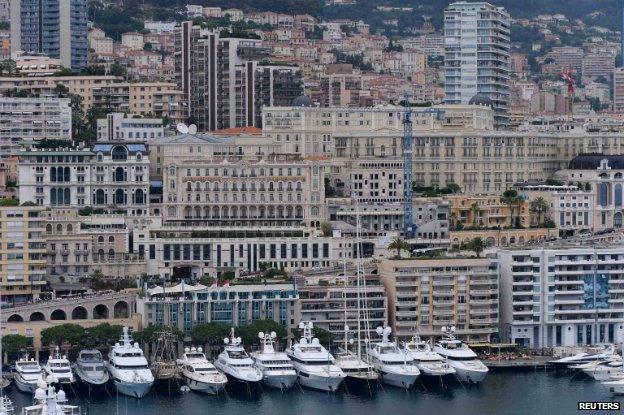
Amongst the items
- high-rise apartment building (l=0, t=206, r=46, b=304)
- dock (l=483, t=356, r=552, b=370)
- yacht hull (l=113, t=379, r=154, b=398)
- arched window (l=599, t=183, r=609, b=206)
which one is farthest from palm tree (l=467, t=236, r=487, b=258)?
yacht hull (l=113, t=379, r=154, b=398)

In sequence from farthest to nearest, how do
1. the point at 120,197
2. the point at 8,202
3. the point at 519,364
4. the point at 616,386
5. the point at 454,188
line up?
the point at 454,188 < the point at 120,197 < the point at 8,202 < the point at 519,364 < the point at 616,386

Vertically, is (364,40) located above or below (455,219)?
above

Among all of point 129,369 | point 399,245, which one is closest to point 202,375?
point 129,369

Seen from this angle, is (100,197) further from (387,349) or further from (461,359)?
(461,359)

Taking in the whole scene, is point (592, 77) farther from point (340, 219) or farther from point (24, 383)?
point (24, 383)

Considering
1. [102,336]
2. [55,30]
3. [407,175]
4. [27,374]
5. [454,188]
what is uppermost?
[55,30]

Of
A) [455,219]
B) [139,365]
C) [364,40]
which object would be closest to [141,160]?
[455,219]

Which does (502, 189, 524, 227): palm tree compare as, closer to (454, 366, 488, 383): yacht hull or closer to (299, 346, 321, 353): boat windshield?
(454, 366, 488, 383): yacht hull
